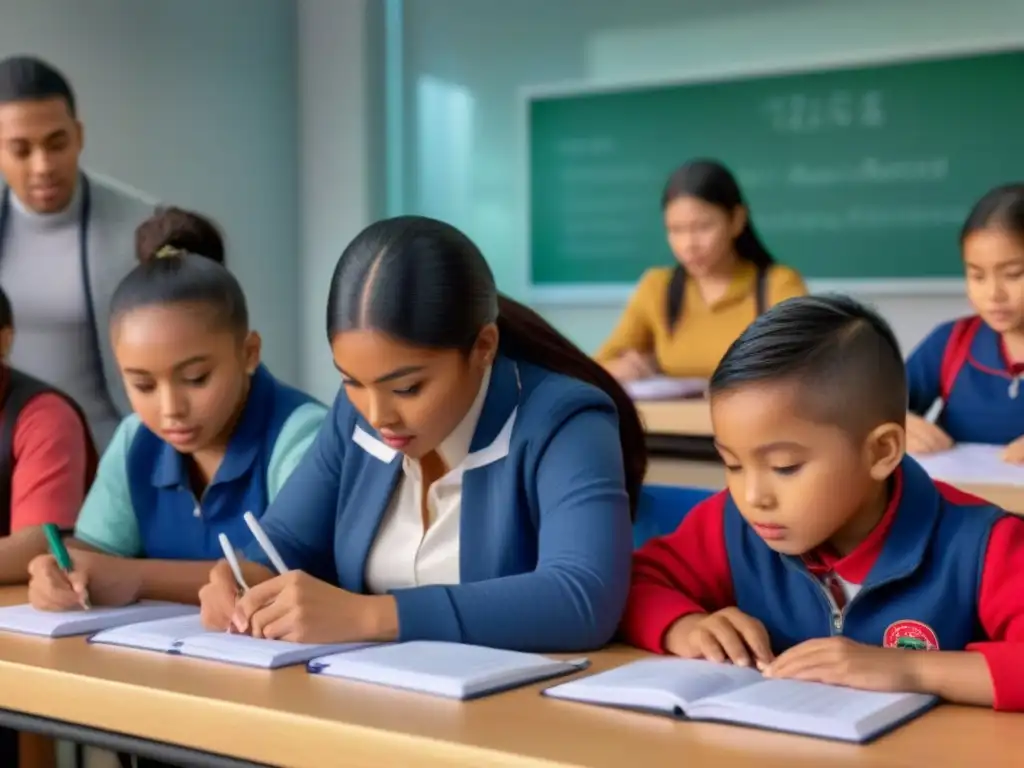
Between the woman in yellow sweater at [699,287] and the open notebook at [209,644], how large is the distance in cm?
213

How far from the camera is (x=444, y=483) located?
159 centimetres

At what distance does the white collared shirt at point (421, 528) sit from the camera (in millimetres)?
1584

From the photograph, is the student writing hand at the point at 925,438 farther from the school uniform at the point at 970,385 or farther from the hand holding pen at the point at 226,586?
the hand holding pen at the point at 226,586

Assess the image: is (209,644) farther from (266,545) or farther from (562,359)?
(562,359)

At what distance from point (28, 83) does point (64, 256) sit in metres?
0.35

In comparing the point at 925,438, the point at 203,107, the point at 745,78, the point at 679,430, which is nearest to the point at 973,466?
the point at 925,438

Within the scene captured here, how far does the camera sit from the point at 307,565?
172 cm

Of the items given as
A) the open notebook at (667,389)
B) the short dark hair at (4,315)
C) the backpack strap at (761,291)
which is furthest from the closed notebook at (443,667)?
the backpack strap at (761,291)

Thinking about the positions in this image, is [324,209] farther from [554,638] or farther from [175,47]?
[554,638]

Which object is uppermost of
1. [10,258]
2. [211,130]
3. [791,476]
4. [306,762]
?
[211,130]

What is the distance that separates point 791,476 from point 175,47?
13.9ft

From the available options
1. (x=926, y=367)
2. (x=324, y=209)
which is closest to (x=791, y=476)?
(x=926, y=367)

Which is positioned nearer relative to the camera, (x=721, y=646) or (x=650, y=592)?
(x=721, y=646)

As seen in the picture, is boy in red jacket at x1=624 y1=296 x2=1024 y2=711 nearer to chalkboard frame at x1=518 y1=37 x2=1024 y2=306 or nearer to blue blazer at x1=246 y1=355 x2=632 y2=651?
blue blazer at x1=246 y1=355 x2=632 y2=651
